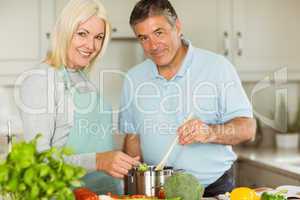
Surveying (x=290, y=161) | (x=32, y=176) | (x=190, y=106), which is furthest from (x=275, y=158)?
(x=32, y=176)

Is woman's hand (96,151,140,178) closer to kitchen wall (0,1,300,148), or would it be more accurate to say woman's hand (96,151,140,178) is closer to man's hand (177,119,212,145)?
man's hand (177,119,212,145)

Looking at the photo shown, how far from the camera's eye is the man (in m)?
2.37

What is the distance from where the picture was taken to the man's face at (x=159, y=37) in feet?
7.77

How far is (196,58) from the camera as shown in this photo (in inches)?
98.5

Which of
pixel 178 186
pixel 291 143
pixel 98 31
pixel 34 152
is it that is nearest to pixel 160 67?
pixel 98 31

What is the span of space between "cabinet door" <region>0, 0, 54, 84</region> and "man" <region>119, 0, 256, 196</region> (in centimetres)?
104

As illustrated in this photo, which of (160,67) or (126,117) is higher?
(160,67)

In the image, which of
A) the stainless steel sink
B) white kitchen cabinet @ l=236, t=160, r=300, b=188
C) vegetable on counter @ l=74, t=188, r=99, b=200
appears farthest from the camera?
the stainless steel sink

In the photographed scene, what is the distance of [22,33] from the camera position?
3.39 meters

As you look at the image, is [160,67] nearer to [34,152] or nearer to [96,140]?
[96,140]

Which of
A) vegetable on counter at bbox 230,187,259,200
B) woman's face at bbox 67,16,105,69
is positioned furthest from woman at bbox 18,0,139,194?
vegetable on counter at bbox 230,187,259,200

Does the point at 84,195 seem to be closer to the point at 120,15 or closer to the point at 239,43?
the point at 120,15

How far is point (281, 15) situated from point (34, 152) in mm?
2811

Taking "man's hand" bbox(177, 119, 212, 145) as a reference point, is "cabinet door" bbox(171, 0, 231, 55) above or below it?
above
